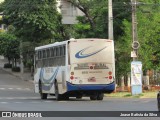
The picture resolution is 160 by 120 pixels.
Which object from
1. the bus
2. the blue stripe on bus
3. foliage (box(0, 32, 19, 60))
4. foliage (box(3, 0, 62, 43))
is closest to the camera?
the blue stripe on bus

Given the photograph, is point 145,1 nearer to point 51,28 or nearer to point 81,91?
point 51,28

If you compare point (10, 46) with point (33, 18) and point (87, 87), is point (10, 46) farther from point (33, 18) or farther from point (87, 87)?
point (87, 87)

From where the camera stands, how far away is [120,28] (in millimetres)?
54562

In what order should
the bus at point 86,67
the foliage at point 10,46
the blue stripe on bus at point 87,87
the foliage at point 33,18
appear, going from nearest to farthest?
the blue stripe on bus at point 87,87 < the bus at point 86,67 < the foliage at point 33,18 < the foliage at point 10,46

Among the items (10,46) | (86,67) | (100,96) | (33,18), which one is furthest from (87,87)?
(10,46)

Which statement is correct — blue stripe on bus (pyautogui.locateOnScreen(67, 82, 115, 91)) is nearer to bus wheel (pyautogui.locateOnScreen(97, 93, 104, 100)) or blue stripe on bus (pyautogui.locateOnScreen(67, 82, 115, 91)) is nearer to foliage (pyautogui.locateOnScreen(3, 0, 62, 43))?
bus wheel (pyautogui.locateOnScreen(97, 93, 104, 100))

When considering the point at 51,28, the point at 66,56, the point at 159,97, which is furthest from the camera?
the point at 51,28

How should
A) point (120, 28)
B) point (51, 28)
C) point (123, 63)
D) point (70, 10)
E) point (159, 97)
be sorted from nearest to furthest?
point (159, 97), point (123, 63), point (120, 28), point (51, 28), point (70, 10)

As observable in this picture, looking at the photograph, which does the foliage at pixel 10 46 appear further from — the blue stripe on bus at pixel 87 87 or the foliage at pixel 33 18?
the blue stripe on bus at pixel 87 87

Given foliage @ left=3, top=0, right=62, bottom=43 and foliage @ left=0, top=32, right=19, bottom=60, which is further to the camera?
foliage @ left=0, top=32, right=19, bottom=60

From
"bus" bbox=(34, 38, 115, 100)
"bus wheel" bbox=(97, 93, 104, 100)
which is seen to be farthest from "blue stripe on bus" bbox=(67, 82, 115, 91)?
→ "bus wheel" bbox=(97, 93, 104, 100)

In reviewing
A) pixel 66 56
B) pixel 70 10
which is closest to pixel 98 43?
pixel 66 56

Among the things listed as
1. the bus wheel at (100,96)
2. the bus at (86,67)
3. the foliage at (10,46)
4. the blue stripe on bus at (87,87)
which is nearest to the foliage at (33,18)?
the foliage at (10,46)

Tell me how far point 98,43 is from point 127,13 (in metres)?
20.2
